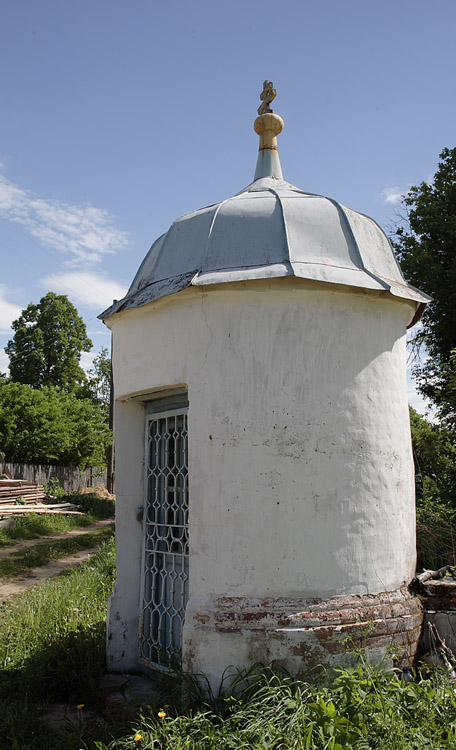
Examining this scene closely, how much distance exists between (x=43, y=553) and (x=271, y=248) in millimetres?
9542

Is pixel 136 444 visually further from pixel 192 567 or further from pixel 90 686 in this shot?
pixel 90 686

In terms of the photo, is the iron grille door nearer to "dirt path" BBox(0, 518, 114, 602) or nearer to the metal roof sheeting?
the metal roof sheeting

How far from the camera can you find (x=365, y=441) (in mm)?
4352

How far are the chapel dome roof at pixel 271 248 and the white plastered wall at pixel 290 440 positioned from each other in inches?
4.7

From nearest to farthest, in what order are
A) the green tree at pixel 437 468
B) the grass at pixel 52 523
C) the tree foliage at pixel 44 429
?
the green tree at pixel 437 468, the grass at pixel 52 523, the tree foliage at pixel 44 429

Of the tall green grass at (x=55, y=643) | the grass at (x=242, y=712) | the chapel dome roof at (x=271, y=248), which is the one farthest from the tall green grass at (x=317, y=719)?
the chapel dome roof at (x=271, y=248)

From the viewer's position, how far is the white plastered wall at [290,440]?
410 centimetres

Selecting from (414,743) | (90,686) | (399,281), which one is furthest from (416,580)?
(90,686)

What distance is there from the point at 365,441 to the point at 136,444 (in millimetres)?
2072

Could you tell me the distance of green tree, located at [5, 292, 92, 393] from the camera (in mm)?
34906

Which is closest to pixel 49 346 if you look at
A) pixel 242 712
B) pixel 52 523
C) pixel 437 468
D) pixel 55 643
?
pixel 52 523

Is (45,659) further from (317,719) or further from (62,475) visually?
(62,475)

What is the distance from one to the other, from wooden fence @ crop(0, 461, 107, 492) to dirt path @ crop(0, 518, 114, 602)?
7251 mm

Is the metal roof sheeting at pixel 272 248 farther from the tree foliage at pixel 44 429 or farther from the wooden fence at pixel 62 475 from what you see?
the tree foliage at pixel 44 429
